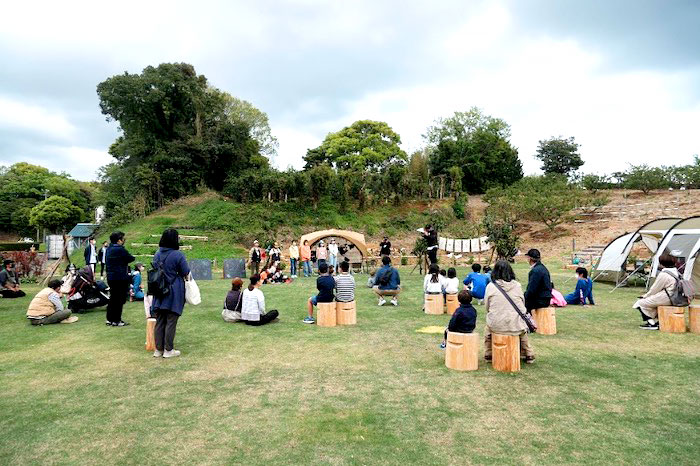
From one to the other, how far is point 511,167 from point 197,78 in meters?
31.2

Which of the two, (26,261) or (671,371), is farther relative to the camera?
(26,261)

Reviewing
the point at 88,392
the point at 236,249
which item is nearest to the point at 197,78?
the point at 236,249

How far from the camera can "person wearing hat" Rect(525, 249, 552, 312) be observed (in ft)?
26.8

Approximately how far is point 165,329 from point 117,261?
2729 mm

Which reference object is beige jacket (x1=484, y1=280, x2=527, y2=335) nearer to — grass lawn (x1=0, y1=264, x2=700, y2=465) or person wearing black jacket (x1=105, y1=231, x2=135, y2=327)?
grass lawn (x1=0, y1=264, x2=700, y2=465)

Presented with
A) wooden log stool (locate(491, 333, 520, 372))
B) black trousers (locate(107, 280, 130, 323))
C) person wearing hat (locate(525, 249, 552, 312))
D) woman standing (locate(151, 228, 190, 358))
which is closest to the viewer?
wooden log stool (locate(491, 333, 520, 372))

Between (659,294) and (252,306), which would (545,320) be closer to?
(659,294)

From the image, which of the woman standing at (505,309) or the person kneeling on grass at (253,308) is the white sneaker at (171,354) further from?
the woman standing at (505,309)

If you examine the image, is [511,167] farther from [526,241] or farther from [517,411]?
[517,411]

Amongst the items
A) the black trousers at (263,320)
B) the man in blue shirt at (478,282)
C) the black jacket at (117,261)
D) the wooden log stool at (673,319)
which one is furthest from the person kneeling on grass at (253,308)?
the wooden log stool at (673,319)

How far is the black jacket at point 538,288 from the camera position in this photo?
8.19 metres

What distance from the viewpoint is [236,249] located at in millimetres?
27094

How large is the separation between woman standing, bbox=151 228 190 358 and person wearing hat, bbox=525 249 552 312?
5.85m

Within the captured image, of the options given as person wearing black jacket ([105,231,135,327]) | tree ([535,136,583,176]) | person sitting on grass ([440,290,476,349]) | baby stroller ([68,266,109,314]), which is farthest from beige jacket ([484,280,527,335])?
tree ([535,136,583,176])
